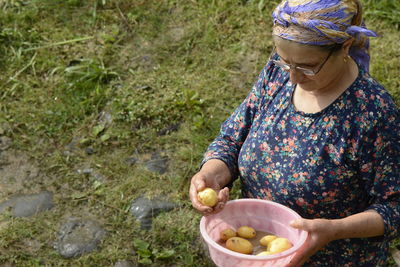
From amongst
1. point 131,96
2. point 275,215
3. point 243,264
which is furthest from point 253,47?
point 243,264

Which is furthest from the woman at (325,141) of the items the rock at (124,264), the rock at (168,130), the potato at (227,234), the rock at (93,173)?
the rock at (168,130)

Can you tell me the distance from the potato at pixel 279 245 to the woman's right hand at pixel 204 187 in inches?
9.7

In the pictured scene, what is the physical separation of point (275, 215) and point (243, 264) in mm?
352

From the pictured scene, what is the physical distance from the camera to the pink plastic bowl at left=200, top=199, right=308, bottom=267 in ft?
7.39

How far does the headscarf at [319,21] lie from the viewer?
2.09m

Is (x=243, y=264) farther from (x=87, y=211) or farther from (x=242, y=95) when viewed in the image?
(x=242, y=95)

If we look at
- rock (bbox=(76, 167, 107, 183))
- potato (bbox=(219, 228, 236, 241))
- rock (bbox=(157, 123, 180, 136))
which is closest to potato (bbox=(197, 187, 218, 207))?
potato (bbox=(219, 228, 236, 241))

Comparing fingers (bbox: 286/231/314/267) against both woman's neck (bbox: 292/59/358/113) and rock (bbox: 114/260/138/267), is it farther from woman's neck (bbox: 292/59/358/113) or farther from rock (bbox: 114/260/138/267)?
rock (bbox: 114/260/138/267)

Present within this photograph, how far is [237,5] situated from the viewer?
4898mm

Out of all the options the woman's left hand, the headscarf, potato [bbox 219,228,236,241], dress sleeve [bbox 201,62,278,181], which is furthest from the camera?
dress sleeve [bbox 201,62,278,181]

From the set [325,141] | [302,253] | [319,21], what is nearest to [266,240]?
[302,253]

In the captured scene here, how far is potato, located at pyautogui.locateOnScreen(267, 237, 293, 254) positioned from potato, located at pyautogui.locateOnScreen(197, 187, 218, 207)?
271mm

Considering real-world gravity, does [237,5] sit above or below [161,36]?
above

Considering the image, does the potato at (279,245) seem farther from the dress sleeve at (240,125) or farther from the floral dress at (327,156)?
the dress sleeve at (240,125)
